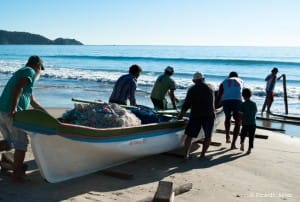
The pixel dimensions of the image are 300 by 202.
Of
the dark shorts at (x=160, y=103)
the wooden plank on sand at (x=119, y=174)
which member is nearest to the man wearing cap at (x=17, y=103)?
the wooden plank on sand at (x=119, y=174)

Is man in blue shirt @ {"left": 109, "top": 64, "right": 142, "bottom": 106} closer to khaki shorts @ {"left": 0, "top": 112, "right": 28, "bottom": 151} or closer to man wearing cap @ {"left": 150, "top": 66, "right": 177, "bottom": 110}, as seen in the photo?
man wearing cap @ {"left": 150, "top": 66, "right": 177, "bottom": 110}

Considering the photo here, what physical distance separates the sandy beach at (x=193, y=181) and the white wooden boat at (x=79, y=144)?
0.23 metres

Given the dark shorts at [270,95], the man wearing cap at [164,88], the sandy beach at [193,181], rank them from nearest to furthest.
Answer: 1. the sandy beach at [193,181]
2. the man wearing cap at [164,88]
3. the dark shorts at [270,95]

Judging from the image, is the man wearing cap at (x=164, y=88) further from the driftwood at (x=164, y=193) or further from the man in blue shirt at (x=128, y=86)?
the driftwood at (x=164, y=193)

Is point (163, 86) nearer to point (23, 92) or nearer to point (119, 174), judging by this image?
point (119, 174)

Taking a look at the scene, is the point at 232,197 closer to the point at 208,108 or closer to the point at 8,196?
the point at 208,108

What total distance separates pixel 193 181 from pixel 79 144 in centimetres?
194

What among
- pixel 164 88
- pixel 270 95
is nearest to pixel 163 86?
pixel 164 88

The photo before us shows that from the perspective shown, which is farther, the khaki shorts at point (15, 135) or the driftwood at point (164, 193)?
the khaki shorts at point (15, 135)

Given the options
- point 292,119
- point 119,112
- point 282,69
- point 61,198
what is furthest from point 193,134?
point 282,69

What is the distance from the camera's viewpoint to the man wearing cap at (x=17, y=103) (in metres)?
5.92

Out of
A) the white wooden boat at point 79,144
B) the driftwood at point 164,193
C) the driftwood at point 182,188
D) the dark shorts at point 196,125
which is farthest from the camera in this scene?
the dark shorts at point 196,125

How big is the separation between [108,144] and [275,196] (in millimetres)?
2582

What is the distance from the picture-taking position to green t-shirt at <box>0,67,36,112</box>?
5961 mm
